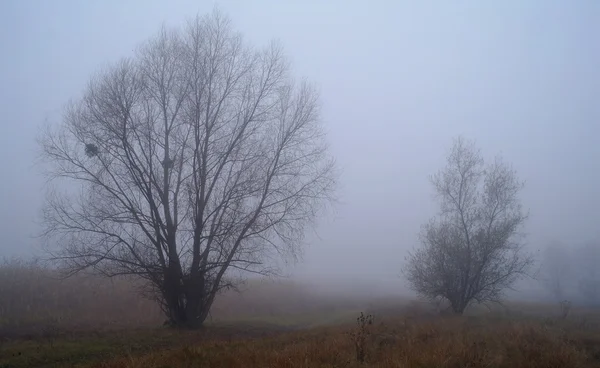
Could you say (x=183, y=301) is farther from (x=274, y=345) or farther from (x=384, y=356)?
(x=384, y=356)

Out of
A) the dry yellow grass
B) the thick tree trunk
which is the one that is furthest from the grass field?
the thick tree trunk

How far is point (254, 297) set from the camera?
3875 cm

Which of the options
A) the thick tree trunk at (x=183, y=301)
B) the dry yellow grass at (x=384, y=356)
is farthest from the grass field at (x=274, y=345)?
the thick tree trunk at (x=183, y=301)

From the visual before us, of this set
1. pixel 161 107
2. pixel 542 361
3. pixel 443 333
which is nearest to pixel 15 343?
pixel 161 107

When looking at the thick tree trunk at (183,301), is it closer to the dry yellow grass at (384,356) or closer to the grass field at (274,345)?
the grass field at (274,345)

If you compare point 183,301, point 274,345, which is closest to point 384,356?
point 274,345

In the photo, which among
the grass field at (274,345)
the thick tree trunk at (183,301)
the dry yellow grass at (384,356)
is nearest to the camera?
the dry yellow grass at (384,356)

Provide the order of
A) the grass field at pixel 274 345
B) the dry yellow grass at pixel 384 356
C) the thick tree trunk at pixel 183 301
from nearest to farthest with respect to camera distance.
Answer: the dry yellow grass at pixel 384 356, the grass field at pixel 274 345, the thick tree trunk at pixel 183 301

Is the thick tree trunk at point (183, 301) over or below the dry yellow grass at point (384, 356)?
over

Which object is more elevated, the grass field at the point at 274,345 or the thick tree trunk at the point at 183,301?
the thick tree trunk at the point at 183,301

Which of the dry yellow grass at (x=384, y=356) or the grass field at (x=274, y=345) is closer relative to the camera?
the dry yellow grass at (x=384, y=356)

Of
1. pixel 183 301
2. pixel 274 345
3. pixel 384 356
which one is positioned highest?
pixel 183 301

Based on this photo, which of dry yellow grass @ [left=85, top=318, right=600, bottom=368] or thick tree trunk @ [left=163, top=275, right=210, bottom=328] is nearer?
dry yellow grass @ [left=85, top=318, right=600, bottom=368]

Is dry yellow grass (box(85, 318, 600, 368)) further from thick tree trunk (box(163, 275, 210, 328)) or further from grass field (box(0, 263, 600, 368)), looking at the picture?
thick tree trunk (box(163, 275, 210, 328))
